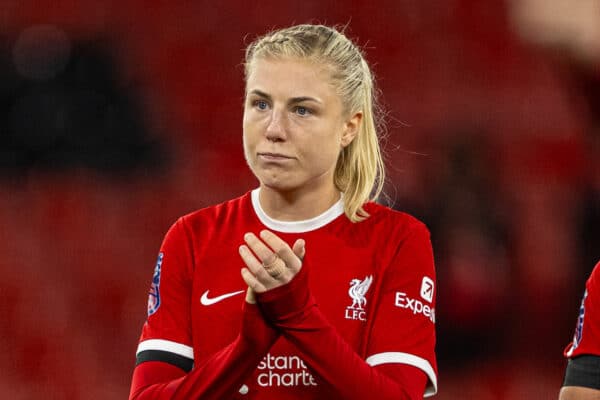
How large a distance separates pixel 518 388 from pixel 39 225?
1791 mm

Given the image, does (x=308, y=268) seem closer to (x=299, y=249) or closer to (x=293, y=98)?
(x=299, y=249)

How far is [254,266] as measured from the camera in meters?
1.43

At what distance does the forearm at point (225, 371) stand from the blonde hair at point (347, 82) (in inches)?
13.8

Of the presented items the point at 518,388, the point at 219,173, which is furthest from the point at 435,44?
the point at 518,388

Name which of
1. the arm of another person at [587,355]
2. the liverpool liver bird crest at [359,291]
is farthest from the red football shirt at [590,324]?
the liverpool liver bird crest at [359,291]

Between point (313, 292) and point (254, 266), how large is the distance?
0.95ft

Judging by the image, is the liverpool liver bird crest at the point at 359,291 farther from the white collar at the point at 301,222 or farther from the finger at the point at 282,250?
the finger at the point at 282,250

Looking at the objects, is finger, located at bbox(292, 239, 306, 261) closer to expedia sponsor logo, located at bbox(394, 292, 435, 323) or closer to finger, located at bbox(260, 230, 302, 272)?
finger, located at bbox(260, 230, 302, 272)

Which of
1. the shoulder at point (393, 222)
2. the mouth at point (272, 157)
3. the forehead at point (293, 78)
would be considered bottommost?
the shoulder at point (393, 222)

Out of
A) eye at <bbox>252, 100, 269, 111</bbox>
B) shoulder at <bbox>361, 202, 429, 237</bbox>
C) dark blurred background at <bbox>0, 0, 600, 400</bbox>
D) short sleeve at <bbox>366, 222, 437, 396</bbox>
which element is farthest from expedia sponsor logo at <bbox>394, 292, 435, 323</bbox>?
dark blurred background at <bbox>0, 0, 600, 400</bbox>

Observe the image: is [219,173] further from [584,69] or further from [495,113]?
[584,69]

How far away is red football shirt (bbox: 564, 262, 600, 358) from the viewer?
1.76m

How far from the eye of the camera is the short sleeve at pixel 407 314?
64.3 inches

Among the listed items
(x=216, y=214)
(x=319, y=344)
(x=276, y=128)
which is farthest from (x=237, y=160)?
(x=319, y=344)
